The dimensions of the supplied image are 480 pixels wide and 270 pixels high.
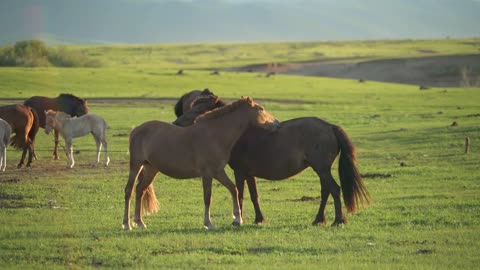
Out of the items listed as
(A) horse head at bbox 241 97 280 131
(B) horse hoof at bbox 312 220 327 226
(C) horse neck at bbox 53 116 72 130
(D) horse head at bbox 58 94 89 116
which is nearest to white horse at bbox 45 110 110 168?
(C) horse neck at bbox 53 116 72 130

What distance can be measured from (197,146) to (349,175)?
279 centimetres

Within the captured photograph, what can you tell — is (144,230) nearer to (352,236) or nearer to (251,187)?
(251,187)

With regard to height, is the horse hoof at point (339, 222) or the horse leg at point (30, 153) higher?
the horse hoof at point (339, 222)

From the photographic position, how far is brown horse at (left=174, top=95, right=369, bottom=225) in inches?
553

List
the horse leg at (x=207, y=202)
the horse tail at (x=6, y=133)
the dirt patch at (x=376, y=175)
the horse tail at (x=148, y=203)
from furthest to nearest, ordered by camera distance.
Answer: the horse tail at (x=6, y=133) → the dirt patch at (x=376, y=175) → the horse tail at (x=148, y=203) → the horse leg at (x=207, y=202)

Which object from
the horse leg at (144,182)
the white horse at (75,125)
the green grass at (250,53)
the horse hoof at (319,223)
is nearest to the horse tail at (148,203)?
the horse leg at (144,182)

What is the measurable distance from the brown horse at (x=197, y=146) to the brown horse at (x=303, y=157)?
44 centimetres

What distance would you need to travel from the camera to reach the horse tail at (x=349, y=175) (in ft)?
46.1

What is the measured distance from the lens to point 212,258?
10.9 meters

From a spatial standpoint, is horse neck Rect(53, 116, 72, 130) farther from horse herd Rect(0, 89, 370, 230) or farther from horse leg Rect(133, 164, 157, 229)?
horse leg Rect(133, 164, 157, 229)

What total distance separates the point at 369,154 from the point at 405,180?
19.7 feet

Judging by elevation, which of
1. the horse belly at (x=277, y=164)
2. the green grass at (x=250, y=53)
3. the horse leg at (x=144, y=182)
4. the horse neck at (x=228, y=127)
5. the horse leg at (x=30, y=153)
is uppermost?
the horse neck at (x=228, y=127)

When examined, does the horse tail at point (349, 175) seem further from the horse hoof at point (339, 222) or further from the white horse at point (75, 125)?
the white horse at point (75, 125)

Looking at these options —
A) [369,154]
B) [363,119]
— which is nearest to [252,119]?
[369,154]
